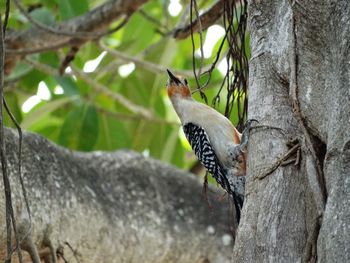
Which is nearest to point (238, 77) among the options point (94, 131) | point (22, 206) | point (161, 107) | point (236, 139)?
point (236, 139)

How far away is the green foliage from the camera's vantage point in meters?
5.18

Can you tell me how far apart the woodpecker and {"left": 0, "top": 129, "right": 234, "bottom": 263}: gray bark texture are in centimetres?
26

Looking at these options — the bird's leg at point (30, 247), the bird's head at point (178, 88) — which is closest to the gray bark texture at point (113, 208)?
the bird's leg at point (30, 247)

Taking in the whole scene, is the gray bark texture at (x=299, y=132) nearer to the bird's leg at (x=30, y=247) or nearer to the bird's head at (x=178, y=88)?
the bird's leg at (x=30, y=247)

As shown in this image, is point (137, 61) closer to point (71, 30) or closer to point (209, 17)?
point (71, 30)

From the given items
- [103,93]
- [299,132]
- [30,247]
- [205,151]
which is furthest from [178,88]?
[299,132]

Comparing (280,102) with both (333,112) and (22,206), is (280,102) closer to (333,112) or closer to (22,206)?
(333,112)

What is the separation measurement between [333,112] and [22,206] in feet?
5.00

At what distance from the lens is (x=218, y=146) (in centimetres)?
390

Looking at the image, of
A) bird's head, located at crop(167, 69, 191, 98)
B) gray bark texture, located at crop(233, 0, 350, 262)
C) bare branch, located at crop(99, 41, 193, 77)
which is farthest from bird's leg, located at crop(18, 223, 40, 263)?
bare branch, located at crop(99, 41, 193, 77)

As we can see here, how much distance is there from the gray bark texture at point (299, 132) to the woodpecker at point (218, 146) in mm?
919

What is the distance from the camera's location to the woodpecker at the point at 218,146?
3756 mm

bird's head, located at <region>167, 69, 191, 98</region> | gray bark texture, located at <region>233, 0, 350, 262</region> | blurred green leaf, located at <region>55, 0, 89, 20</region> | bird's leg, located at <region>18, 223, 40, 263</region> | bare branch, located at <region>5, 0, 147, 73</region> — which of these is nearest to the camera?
gray bark texture, located at <region>233, 0, 350, 262</region>

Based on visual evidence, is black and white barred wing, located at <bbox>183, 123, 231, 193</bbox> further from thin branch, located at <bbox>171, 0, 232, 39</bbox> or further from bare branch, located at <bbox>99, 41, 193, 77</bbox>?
bare branch, located at <bbox>99, 41, 193, 77</bbox>
